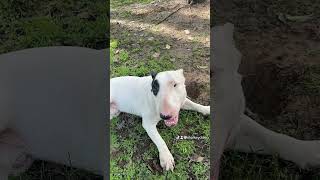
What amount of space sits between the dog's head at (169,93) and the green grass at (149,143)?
0.07 ft

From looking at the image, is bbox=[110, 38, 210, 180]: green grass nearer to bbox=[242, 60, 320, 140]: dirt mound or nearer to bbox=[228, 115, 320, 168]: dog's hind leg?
bbox=[228, 115, 320, 168]: dog's hind leg

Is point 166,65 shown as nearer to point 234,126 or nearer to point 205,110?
point 205,110

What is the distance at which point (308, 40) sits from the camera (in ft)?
10.9

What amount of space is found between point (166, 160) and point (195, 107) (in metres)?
0.19

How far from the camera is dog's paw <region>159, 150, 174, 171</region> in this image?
2.04 metres

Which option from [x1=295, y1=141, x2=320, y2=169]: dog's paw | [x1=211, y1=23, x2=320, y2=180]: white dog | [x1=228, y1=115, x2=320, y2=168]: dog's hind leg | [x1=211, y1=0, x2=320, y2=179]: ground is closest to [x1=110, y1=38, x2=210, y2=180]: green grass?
[x1=211, y1=23, x2=320, y2=180]: white dog

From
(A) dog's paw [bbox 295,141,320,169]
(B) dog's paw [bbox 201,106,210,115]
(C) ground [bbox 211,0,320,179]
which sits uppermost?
(B) dog's paw [bbox 201,106,210,115]

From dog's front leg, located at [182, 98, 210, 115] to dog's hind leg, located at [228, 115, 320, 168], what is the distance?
841mm

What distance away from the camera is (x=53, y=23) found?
348 cm

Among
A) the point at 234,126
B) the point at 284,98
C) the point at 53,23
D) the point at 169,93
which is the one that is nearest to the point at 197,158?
the point at 169,93

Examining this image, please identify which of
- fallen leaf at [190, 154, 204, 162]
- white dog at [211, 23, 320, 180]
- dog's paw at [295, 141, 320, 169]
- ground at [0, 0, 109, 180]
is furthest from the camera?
ground at [0, 0, 109, 180]

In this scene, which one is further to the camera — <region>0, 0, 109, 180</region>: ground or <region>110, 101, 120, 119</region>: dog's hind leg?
<region>0, 0, 109, 180</region>: ground

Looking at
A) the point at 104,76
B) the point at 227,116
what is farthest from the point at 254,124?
the point at 104,76

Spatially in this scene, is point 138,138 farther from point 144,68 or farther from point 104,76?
point 104,76
